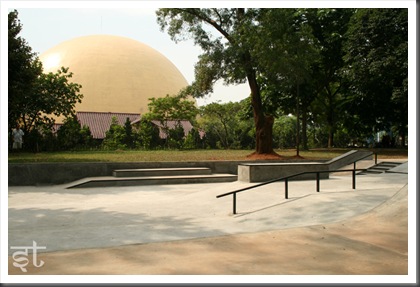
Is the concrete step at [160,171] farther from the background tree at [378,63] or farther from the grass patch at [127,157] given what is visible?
the background tree at [378,63]

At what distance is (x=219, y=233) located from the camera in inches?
293

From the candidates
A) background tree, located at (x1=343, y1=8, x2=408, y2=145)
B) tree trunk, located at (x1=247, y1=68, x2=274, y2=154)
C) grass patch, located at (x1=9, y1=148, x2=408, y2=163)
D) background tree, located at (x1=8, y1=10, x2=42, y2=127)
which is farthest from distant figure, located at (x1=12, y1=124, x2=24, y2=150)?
background tree, located at (x1=343, y1=8, x2=408, y2=145)

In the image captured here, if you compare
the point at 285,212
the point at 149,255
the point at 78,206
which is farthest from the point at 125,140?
the point at 149,255

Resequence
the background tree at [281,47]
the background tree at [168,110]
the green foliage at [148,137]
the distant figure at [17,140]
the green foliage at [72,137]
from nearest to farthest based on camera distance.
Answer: the background tree at [281,47], the distant figure at [17,140], the green foliage at [72,137], the green foliage at [148,137], the background tree at [168,110]

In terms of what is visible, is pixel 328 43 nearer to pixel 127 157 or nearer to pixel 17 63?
pixel 127 157

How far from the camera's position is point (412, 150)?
19.6 feet

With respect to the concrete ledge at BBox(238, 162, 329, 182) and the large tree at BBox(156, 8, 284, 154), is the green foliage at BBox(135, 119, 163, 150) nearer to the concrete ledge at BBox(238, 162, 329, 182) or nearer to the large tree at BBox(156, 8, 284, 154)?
the large tree at BBox(156, 8, 284, 154)

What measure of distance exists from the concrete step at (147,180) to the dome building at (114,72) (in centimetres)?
2719

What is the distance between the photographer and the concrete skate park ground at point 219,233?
211 inches

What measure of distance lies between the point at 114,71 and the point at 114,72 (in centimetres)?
15

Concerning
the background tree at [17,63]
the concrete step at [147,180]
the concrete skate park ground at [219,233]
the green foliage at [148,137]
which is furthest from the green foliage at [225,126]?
the concrete skate park ground at [219,233]

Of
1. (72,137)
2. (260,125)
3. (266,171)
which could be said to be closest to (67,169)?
(266,171)

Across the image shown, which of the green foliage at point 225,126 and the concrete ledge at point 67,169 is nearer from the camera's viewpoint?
the concrete ledge at point 67,169

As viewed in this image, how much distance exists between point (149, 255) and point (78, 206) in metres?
5.64
